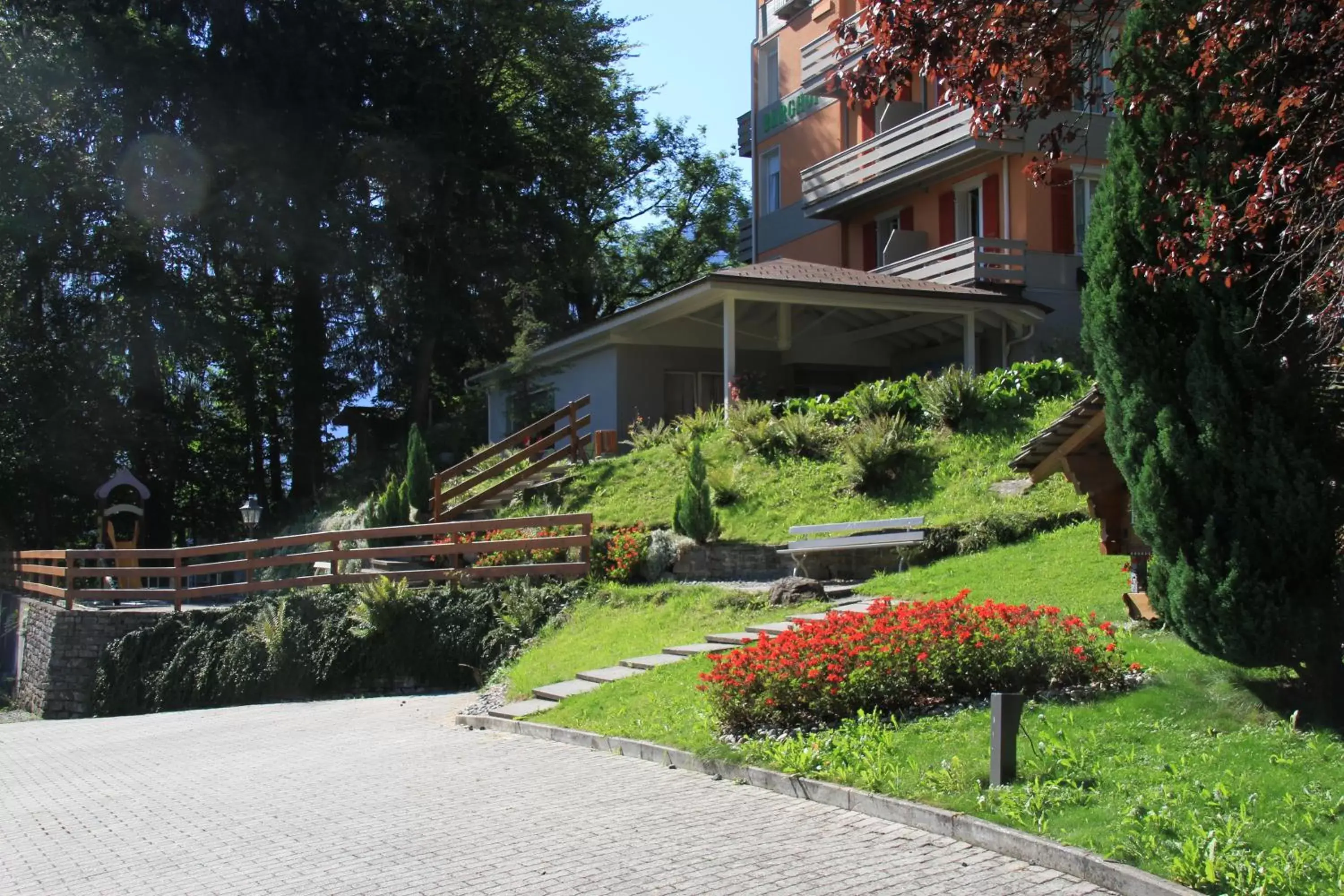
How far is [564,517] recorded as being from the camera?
61.4 ft

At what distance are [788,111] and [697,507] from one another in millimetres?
20368

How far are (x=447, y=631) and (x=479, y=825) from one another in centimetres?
1072

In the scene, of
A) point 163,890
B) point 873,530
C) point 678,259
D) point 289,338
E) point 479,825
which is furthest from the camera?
point 678,259

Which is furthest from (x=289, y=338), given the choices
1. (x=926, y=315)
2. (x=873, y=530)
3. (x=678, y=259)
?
(x=873, y=530)

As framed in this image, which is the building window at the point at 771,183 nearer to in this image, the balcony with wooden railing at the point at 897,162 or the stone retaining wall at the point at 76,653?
the balcony with wooden railing at the point at 897,162

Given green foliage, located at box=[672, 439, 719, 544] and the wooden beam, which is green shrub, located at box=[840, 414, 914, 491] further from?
the wooden beam

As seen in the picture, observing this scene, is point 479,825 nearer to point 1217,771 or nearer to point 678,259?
point 1217,771

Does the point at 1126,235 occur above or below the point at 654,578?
above

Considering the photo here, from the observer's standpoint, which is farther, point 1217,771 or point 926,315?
point 926,315

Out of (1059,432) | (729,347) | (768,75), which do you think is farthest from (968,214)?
(1059,432)

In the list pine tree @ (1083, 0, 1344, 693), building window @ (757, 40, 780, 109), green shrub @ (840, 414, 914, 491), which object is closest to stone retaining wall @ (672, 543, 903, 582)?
green shrub @ (840, 414, 914, 491)

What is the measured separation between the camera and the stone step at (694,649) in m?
12.7

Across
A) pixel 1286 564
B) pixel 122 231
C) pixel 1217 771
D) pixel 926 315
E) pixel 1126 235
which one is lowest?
pixel 1217 771

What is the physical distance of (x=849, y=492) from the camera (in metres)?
19.3
